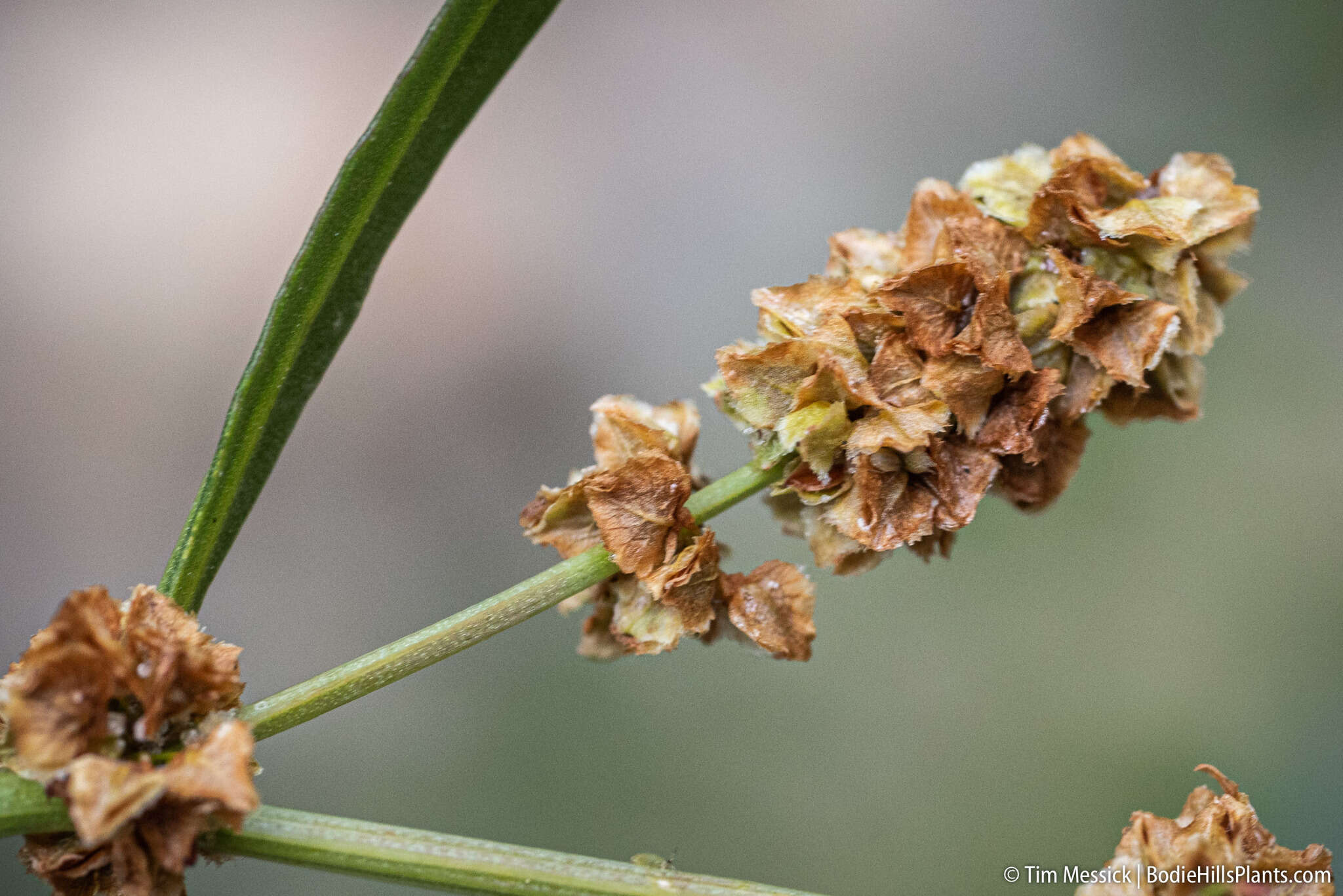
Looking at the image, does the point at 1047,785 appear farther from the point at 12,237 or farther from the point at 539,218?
the point at 12,237

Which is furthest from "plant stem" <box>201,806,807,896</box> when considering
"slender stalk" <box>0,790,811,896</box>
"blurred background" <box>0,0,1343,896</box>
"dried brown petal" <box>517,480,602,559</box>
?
"blurred background" <box>0,0,1343,896</box>

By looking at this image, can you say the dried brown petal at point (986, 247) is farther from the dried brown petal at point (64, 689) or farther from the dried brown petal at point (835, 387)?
the dried brown petal at point (64, 689)

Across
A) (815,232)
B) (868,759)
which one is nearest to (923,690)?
(868,759)

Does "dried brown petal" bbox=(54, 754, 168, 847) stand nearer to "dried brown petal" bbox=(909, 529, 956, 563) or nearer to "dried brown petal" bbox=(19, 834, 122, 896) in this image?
"dried brown petal" bbox=(19, 834, 122, 896)

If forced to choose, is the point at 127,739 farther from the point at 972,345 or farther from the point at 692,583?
the point at 972,345

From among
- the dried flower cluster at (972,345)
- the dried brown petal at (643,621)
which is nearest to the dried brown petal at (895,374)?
the dried flower cluster at (972,345)

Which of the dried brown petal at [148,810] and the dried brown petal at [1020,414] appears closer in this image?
the dried brown petal at [148,810]

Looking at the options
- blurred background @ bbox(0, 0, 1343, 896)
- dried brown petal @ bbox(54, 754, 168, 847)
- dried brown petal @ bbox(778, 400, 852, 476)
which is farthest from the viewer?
blurred background @ bbox(0, 0, 1343, 896)

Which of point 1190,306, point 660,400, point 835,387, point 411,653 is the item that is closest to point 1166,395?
point 1190,306
